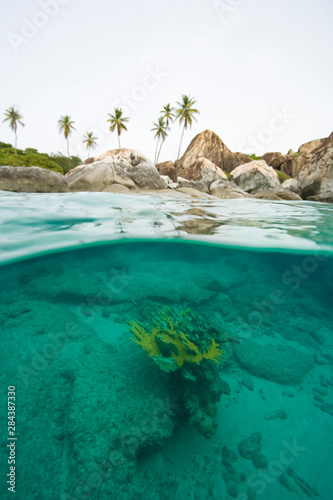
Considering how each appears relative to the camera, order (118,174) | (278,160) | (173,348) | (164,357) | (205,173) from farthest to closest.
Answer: (278,160)
(205,173)
(118,174)
(173,348)
(164,357)

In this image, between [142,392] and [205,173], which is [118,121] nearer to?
[205,173]

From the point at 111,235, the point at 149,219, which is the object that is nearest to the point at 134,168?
the point at 149,219

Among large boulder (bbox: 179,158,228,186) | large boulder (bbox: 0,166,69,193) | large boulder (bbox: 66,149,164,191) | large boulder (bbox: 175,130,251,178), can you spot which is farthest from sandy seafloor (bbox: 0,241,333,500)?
large boulder (bbox: 175,130,251,178)

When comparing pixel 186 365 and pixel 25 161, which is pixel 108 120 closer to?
pixel 25 161

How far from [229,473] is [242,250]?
3.77 m

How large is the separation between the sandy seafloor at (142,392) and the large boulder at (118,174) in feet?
30.0

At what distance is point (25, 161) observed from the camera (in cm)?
3106

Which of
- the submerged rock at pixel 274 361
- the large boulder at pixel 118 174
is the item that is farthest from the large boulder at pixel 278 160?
the submerged rock at pixel 274 361

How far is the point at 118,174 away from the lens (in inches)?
551

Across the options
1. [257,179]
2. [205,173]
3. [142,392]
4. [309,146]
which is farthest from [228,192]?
[309,146]

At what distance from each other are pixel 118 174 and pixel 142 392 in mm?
13656

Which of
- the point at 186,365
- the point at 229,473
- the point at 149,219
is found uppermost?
the point at 149,219

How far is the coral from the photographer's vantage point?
7.76 feet

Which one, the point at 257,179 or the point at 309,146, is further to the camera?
the point at 309,146
